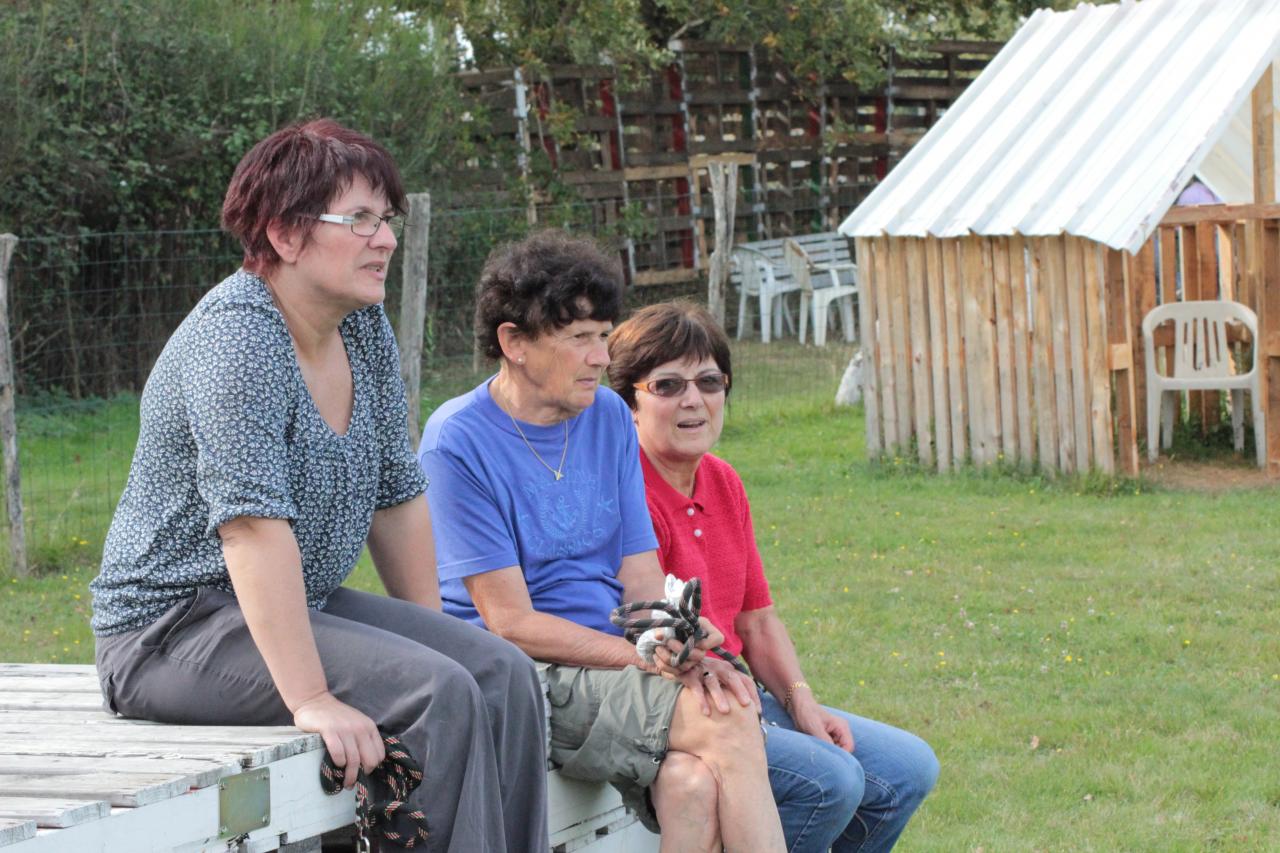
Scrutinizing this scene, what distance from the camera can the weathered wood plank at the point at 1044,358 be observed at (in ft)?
32.6

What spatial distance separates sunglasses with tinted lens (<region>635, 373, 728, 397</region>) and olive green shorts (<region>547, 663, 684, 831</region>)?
0.81 meters

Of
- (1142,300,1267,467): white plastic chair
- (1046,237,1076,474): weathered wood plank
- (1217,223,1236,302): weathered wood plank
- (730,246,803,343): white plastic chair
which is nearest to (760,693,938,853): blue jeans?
(1046,237,1076,474): weathered wood plank

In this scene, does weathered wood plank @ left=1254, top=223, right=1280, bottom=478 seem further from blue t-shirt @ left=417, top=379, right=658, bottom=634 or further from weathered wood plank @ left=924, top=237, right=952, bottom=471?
blue t-shirt @ left=417, top=379, right=658, bottom=634

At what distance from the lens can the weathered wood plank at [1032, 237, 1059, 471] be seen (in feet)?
32.6

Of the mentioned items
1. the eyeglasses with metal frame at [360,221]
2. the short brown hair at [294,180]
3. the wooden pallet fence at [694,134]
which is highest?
the wooden pallet fence at [694,134]

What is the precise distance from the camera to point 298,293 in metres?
3.25

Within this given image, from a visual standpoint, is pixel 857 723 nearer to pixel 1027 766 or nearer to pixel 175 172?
pixel 1027 766

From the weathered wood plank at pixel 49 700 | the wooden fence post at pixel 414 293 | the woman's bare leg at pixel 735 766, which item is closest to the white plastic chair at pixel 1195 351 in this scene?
the wooden fence post at pixel 414 293

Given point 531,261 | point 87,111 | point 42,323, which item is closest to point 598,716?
point 531,261

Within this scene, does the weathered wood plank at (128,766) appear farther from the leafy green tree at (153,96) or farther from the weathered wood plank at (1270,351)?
the leafy green tree at (153,96)

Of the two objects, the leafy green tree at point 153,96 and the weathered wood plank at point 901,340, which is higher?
the leafy green tree at point 153,96

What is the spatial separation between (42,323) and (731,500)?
380 inches

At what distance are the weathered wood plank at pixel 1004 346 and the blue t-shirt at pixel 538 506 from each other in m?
6.66

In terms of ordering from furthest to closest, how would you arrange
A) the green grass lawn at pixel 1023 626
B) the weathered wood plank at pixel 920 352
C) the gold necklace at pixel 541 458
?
the weathered wood plank at pixel 920 352
the green grass lawn at pixel 1023 626
the gold necklace at pixel 541 458
